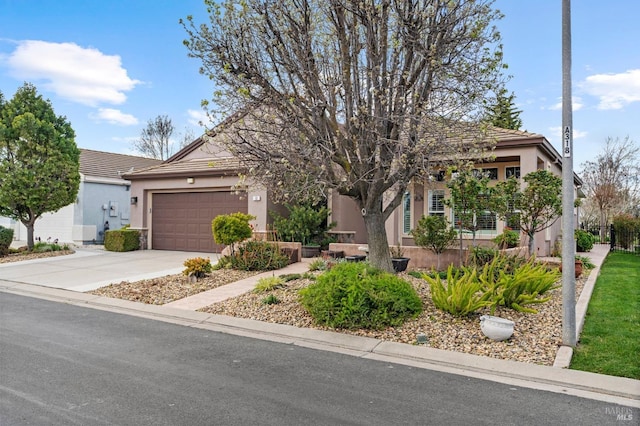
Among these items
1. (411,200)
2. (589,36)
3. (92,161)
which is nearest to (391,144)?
(589,36)

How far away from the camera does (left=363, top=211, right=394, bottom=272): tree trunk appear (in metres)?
8.53

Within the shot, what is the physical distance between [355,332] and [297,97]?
4154mm

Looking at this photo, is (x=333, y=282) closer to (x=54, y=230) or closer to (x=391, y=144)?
(x=391, y=144)

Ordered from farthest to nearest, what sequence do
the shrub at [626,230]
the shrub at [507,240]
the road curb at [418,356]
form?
the shrub at [626,230] < the shrub at [507,240] < the road curb at [418,356]

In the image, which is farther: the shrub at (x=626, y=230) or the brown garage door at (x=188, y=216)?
the shrub at (x=626, y=230)

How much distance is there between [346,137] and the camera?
773cm

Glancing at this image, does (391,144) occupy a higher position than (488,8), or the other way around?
(488,8)

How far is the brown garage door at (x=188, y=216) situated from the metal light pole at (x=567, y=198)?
472 inches

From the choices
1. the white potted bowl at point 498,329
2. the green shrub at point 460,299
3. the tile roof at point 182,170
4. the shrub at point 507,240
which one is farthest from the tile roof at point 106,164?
the white potted bowl at point 498,329

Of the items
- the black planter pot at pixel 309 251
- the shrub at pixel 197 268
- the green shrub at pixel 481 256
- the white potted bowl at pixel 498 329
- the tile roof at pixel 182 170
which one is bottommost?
the white potted bowl at pixel 498 329

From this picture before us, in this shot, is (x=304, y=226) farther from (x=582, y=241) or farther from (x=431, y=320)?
(x=582, y=241)

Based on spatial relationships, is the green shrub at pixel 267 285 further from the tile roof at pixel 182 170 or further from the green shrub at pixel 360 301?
the tile roof at pixel 182 170

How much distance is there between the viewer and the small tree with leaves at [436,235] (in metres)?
11.0

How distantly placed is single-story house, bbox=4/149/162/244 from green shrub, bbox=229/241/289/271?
38.6 feet
